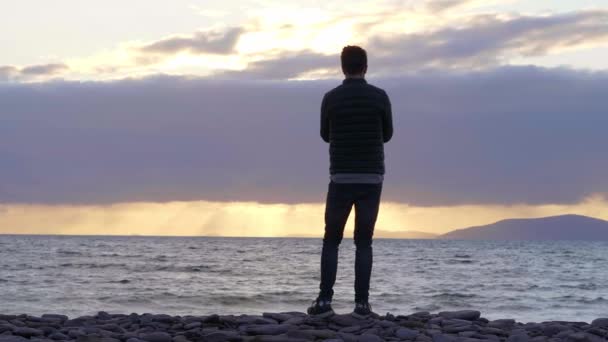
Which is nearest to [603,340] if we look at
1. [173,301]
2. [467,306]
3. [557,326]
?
[557,326]

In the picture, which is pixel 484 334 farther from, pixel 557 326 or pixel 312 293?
pixel 312 293

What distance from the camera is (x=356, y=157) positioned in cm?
702

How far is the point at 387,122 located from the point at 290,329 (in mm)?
2038

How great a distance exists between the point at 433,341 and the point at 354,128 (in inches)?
Answer: 77.4

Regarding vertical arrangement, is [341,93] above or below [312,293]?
above

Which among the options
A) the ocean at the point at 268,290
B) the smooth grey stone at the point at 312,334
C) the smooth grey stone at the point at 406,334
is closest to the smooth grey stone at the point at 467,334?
the smooth grey stone at the point at 406,334

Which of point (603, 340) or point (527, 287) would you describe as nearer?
point (603, 340)

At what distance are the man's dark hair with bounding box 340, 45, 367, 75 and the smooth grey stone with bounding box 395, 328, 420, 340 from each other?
7.65 feet

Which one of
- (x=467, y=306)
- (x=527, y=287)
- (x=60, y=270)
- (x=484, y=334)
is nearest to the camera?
(x=484, y=334)

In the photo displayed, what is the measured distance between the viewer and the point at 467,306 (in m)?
20.3

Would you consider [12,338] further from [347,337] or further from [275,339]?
[347,337]

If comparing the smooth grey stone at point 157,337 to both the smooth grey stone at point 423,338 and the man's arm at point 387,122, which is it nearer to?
the smooth grey stone at point 423,338

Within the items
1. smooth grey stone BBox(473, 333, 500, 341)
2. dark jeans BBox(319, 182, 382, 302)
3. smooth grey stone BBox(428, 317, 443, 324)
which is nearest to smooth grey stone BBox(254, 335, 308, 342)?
dark jeans BBox(319, 182, 382, 302)

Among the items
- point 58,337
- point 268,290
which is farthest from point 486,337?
point 268,290
